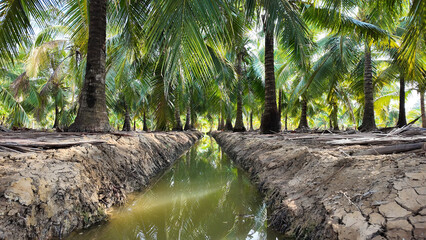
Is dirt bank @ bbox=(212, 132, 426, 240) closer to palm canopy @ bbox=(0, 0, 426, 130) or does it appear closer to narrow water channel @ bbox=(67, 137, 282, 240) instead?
narrow water channel @ bbox=(67, 137, 282, 240)

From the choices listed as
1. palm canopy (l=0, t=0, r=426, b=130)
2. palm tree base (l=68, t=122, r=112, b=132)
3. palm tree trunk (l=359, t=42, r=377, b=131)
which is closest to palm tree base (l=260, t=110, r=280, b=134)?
palm canopy (l=0, t=0, r=426, b=130)

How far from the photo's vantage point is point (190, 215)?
2498 mm

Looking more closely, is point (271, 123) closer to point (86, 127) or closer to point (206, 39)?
point (206, 39)

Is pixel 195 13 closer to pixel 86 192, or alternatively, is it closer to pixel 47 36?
pixel 86 192

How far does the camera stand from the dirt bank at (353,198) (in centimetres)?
128

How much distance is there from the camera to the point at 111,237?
195 centimetres

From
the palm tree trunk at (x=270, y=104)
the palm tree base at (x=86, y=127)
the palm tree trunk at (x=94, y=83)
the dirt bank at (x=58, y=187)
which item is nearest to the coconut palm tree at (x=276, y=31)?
the palm tree trunk at (x=270, y=104)

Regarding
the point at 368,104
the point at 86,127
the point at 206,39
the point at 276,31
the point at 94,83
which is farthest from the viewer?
the point at 368,104

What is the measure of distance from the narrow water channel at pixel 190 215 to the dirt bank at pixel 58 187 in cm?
17

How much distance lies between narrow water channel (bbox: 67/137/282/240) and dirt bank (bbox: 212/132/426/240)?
9.9 inches

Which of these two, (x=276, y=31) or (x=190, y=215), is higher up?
(x=276, y=31)

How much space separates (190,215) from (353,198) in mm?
1565

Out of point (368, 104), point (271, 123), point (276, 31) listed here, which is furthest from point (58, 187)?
point (368, 104)

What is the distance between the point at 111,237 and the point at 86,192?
0.53 metres
